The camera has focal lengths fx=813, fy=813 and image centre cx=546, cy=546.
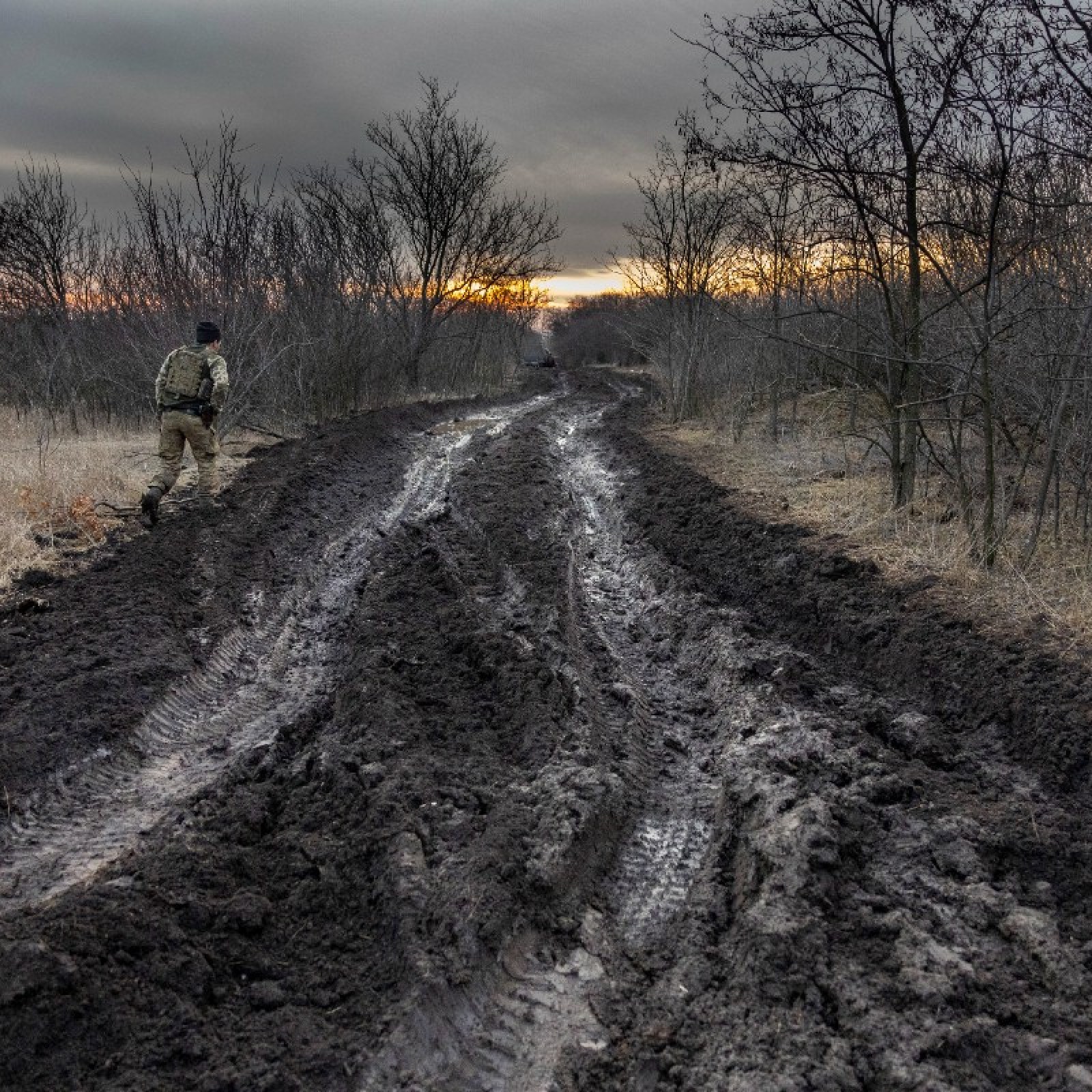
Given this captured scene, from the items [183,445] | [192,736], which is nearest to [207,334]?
[183,445]

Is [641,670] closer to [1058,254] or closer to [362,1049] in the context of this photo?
[362,1049]

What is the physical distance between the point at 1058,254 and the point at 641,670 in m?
4.79

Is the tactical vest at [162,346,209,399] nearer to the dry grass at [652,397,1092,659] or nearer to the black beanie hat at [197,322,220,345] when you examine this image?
the black beanie hat at [197,322,220,345]

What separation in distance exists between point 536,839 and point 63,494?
7272 mm

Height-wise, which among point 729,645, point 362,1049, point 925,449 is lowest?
point 362,1049

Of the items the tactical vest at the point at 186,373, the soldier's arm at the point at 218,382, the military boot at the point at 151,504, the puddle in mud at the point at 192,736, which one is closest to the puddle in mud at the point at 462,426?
the soldier's arm at the point at 218,382

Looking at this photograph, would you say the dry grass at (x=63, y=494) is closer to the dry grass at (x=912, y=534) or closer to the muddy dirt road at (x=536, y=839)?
the muddy dirt road at (x=536, y=839)

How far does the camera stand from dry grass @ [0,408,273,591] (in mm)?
7113

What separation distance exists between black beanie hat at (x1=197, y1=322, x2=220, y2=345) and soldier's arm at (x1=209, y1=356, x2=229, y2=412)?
0.18m

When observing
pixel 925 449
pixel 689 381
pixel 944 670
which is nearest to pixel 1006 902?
pixel 944 670

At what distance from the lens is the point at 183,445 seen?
9031mm

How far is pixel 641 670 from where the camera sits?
5.55 metres

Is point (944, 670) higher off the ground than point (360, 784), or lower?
higher

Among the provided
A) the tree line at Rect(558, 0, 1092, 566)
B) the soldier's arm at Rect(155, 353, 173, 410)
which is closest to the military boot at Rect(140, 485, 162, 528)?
the soldier's arm at Rect(155, 353, 173, 410)
